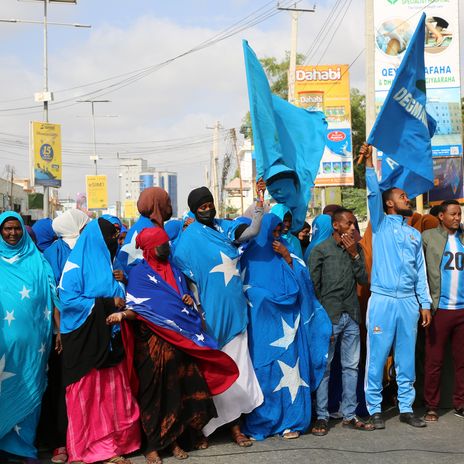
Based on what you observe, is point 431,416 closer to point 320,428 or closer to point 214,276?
point 320,428

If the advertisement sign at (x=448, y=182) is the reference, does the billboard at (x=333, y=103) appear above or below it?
above

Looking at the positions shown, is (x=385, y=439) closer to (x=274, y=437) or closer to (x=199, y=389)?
(x=274, y=437)

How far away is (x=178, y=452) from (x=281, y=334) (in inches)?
45.8

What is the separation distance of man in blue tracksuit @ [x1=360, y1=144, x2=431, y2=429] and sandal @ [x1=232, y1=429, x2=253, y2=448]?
105 centimetres

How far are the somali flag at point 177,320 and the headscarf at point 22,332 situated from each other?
679mm

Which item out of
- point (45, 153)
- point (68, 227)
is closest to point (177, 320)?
point (68, 227)

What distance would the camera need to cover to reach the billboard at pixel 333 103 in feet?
63.0

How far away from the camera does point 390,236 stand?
5.41 m

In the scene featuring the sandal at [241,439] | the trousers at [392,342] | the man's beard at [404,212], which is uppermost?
the man's beard at [404,212]

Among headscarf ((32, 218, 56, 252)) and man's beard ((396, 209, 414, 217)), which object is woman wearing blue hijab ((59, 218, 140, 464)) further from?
man's beard ((396, 209, 414, 217))

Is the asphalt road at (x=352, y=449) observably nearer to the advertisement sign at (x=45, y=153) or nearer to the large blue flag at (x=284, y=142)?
the large blue flag at (x=284, y=142)

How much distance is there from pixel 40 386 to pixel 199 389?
111 cm

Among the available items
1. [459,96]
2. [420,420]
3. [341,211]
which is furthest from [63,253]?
[459,96]

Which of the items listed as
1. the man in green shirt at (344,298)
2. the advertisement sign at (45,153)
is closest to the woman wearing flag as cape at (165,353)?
the man in green shirt at (344,298)
